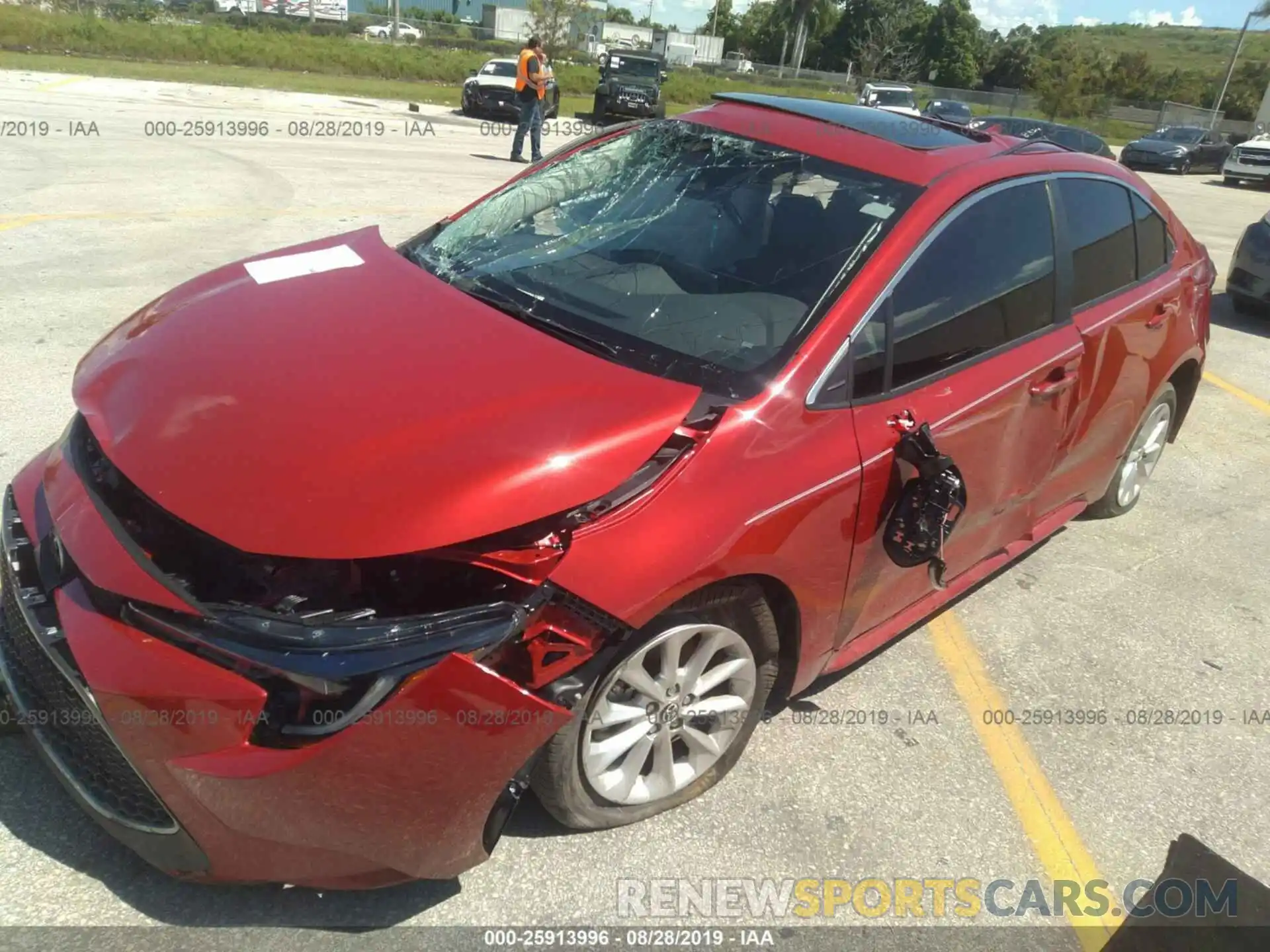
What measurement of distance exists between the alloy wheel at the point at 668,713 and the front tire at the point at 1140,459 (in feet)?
8.88

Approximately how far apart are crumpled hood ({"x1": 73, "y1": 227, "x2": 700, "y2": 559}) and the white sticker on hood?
171mm

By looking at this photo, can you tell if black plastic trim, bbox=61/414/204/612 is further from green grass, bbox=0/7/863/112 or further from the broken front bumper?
green grass, bbox=0/7/863/112

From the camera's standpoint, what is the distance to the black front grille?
2.11 meters

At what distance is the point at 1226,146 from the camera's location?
32812 mm

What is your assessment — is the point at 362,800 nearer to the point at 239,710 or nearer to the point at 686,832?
the point at 239,710

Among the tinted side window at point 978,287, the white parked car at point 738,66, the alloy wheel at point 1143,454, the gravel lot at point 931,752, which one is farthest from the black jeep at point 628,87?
the white parked car at point 738,66

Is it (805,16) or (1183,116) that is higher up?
(805,16)

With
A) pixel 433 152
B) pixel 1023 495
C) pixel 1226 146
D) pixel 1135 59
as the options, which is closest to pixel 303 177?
pixel 433 152

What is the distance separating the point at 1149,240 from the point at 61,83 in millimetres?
21729

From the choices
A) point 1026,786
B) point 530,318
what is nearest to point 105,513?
point 530,318

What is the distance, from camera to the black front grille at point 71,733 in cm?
211

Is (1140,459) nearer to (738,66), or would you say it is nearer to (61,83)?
(61,83)

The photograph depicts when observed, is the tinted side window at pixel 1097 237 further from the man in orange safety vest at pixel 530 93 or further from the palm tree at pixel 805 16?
the palm tree at pixel 805 16

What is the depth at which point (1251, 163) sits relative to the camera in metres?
27.2
